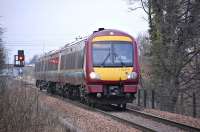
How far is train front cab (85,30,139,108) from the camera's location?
71.9 ft

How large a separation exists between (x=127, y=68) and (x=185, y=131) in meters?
7.67

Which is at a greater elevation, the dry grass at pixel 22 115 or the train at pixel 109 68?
the train at pixel 109 68

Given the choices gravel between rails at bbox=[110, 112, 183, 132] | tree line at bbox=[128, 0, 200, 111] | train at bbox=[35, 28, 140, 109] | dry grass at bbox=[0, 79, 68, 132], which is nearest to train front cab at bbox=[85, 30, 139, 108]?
train at bbox=[35, 28, 140, 109]

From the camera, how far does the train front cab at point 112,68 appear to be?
2192 cm

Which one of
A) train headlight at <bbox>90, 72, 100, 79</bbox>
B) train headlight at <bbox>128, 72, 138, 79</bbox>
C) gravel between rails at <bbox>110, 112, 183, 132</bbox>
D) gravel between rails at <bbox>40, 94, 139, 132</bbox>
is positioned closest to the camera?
gravel between rails at <bbox>40, 94, 139, 132</bbox>

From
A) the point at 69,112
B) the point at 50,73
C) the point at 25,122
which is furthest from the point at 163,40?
the point at 25,122

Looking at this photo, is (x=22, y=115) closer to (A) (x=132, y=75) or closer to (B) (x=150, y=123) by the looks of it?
(B) (x=150, y=123)

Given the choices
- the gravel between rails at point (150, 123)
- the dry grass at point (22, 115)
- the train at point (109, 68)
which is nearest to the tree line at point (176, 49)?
the train at point (109, 68)

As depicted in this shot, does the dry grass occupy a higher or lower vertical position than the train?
lower

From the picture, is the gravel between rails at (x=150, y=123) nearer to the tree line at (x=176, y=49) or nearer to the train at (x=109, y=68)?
the train at (x=109, y=68)

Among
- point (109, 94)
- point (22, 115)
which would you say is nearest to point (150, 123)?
point (109, 94)

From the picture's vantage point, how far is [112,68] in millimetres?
22094

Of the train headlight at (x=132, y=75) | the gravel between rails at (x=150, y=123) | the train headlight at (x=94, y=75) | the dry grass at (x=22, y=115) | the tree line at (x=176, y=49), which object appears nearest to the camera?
the dry grass at (x=22, y=115)

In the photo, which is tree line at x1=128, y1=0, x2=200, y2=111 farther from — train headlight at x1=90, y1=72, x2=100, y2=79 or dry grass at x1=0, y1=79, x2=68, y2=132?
dry grass at x1=0, y1=79, x2=68, y2=132
